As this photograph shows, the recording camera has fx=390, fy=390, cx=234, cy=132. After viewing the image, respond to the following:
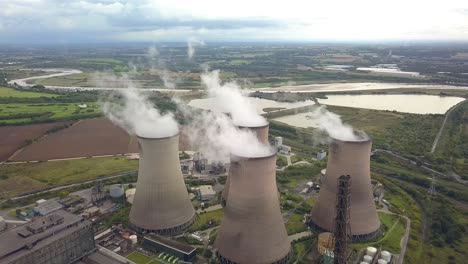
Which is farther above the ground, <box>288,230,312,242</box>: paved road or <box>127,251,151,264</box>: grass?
<box>288,230,312,242</box>: paved road

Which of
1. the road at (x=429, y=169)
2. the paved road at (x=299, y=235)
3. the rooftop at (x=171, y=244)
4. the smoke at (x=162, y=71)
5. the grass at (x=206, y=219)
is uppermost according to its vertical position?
the smoke at (x=162, y=71)

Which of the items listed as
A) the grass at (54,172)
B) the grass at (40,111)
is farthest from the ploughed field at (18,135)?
the grass at (54,172)

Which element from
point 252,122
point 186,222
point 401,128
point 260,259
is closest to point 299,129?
point 401,128

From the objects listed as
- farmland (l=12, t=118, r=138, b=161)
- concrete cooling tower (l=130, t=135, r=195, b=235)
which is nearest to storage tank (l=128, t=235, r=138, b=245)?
concrete cooling tower (l=130, t=135, r=195, b=235)

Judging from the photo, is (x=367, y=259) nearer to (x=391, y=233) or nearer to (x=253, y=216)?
(x=391, y=233)

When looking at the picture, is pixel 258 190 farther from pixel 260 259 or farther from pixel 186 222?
pixel 186 222

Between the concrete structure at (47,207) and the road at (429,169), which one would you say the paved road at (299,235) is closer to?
the concrete structure at (47,207)

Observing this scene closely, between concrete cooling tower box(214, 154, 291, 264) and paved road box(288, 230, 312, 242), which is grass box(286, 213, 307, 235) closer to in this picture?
paved road box(288, 230, 312, 242)
